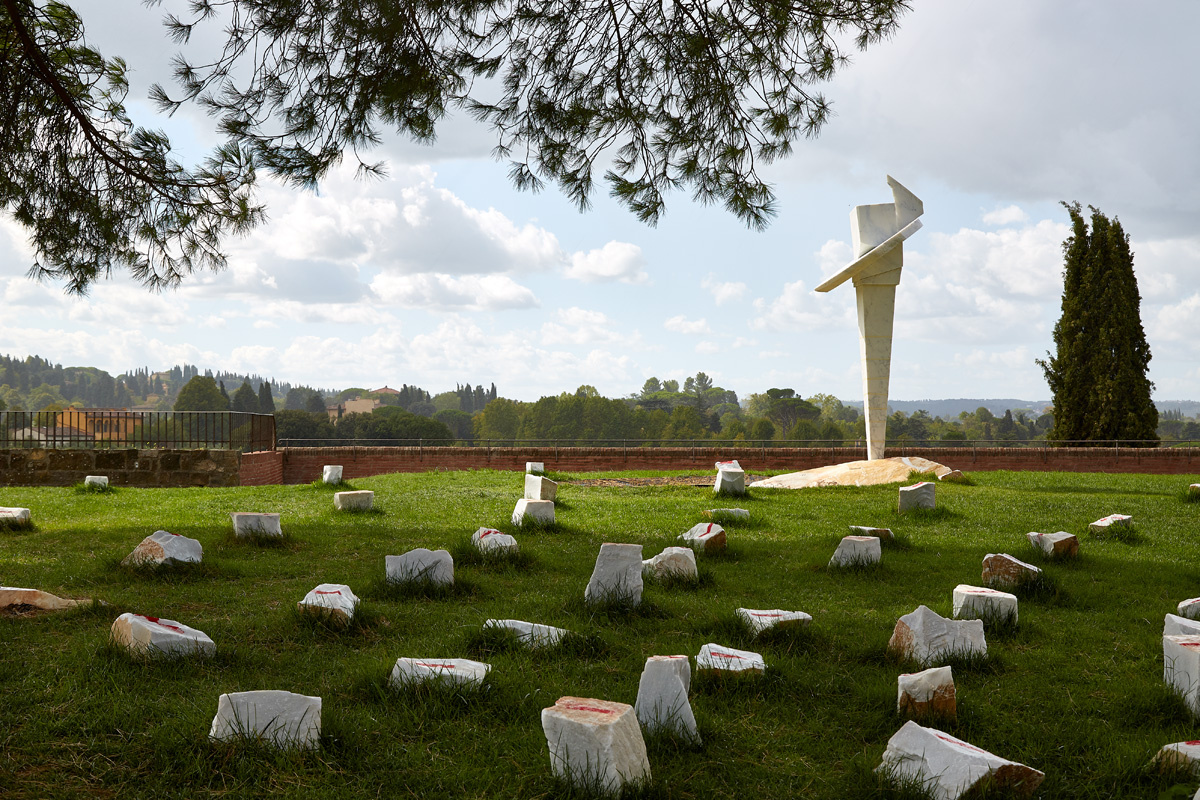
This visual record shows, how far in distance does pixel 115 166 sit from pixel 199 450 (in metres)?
6.45

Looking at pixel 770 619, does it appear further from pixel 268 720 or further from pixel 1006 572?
pixel 268 720

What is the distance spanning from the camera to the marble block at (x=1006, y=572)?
411 cm

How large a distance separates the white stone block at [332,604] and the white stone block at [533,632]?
0.64m

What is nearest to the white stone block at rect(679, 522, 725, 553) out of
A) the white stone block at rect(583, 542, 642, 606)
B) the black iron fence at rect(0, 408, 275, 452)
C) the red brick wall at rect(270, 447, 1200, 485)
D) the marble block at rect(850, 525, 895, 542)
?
the marble block at rect(850, 525, 895, 542)

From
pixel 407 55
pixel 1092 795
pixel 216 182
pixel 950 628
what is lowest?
pixel 1092 795

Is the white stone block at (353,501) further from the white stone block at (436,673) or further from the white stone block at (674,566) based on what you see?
the white stone block at (436,673)

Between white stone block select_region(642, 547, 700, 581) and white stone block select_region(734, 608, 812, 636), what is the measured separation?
2.91 feet

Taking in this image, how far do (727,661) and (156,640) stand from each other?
2.07 m

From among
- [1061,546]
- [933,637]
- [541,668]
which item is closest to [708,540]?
[933,637]

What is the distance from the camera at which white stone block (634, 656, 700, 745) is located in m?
2.21

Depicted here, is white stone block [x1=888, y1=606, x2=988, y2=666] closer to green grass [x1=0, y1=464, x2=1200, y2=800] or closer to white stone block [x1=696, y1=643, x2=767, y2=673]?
green grass [x1=0, y1=464, x2=1200, y2=800]

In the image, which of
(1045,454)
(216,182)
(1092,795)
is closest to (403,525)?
(216,182)

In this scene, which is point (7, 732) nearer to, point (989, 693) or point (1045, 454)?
point (989, 693)

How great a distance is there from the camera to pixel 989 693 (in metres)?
2.69
